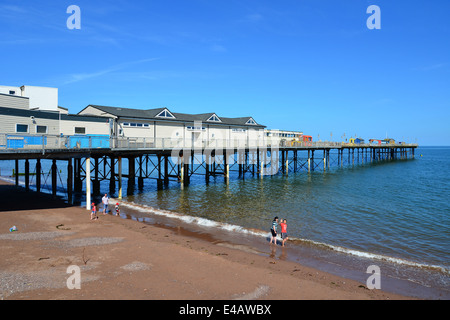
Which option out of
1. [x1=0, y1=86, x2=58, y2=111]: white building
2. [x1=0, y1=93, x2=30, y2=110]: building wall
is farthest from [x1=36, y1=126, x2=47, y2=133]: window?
[x1=0, y1=86, x2=58, y2=111]: white building

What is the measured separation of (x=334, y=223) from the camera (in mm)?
20156

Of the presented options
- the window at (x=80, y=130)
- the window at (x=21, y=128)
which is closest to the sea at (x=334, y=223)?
the window at (x=80, y=130)

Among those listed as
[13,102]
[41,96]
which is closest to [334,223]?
[13,102]

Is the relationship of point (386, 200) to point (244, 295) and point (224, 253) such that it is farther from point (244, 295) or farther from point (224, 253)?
point (244, 295)

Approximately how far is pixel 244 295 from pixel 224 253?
4762mm

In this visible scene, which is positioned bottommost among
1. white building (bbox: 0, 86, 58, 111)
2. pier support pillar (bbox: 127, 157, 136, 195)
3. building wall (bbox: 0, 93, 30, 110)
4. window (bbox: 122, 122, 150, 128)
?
pier support pillar (bbox: 127, 157, 136, 195)

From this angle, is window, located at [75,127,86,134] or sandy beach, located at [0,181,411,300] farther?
window, located at [75,127,86,134]

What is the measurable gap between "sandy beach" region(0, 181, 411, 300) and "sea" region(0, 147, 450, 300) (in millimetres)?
1455

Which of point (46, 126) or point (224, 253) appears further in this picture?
point (46, 126)

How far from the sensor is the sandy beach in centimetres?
911

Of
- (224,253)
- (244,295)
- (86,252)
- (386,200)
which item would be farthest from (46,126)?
(386,200)

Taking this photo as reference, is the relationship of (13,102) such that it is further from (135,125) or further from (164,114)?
(164,114)

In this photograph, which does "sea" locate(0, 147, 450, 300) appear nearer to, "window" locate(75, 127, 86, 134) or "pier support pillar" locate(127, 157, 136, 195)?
"pier support pillar" locate(127, 157, 136, 195)
